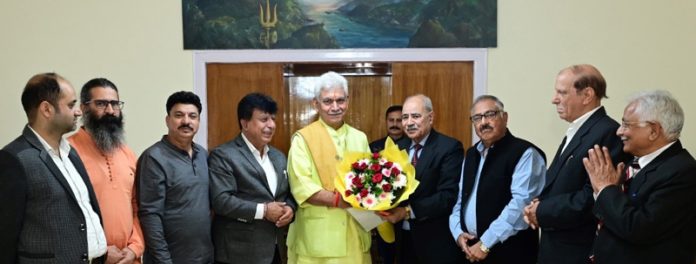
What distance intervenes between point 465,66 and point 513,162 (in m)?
1.99

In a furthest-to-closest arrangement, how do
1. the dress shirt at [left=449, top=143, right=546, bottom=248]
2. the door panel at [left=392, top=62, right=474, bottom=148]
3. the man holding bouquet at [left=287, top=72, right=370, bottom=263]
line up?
the door panel at [left=392, top=62, right=474, bottom=148] → the man holding bouquet at [left=287, top=72, right=370, bottom=263] → the dress shirt at [left=449, top=143, right=546, bottom=248]

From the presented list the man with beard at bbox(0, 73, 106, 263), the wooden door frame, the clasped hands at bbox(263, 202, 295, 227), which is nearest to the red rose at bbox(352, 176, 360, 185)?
the clasped hands at bbox(263, 202, 295, 227)

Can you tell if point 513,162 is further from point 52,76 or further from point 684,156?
point 52,76

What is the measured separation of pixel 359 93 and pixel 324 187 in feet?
6.49

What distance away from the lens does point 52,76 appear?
95.8 inches

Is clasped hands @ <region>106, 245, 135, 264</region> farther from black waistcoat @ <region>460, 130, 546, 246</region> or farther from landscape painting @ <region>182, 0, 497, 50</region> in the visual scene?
landscape painting @ <region>182, 0, 497, 50</region>

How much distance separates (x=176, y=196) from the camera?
2990 mm

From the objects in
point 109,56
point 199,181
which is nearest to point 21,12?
point 109,56

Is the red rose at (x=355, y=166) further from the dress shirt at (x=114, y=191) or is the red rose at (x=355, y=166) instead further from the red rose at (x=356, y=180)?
the dress shirt at (x=114, y=191)

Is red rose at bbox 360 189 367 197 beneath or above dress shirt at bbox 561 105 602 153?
beneath

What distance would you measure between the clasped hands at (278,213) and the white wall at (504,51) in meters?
2.26

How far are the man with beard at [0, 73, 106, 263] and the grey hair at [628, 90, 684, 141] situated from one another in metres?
2.38

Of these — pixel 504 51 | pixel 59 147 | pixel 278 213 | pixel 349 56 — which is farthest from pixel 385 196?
pixel 504 51

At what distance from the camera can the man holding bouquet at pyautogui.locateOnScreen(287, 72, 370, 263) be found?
317cm
